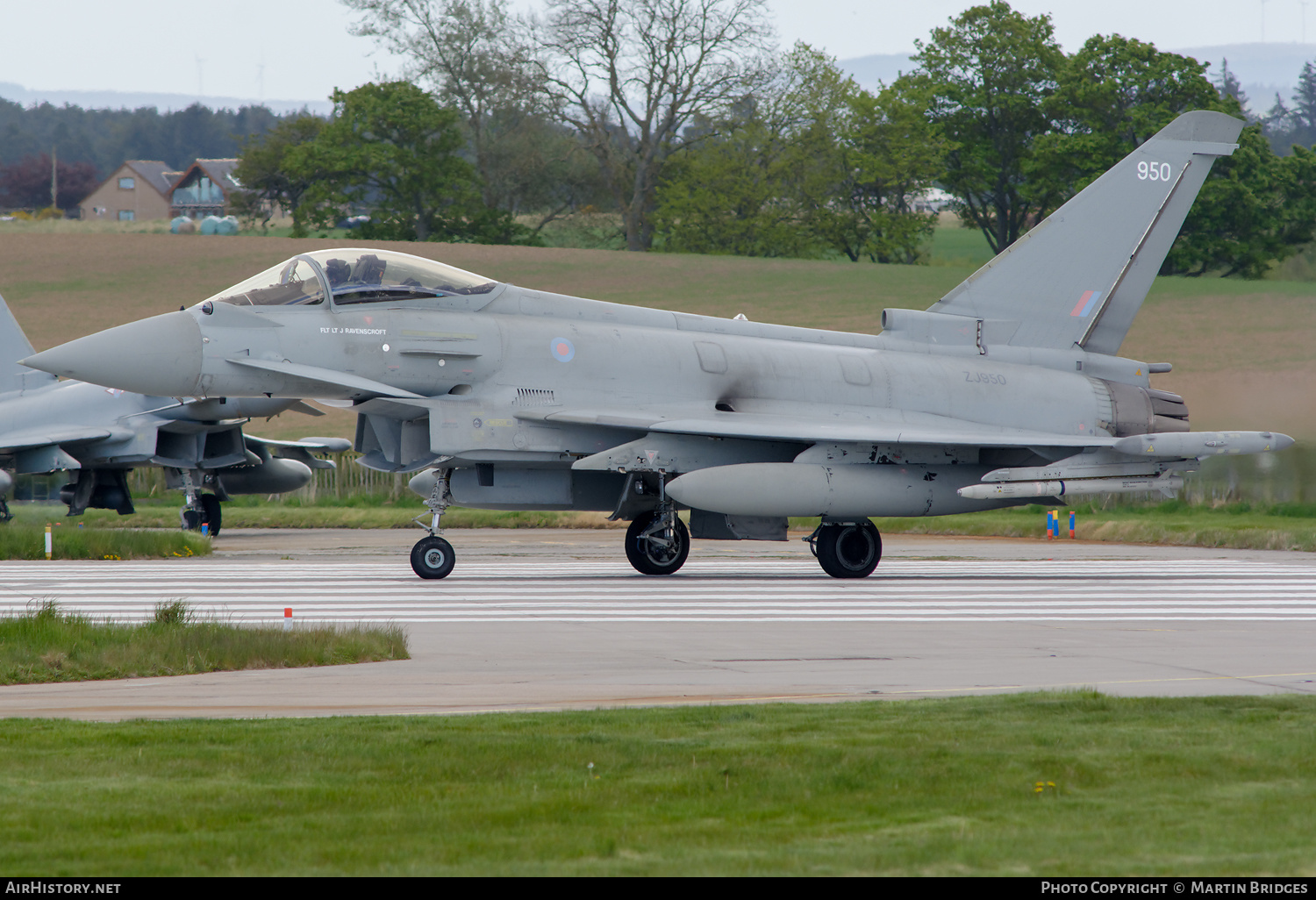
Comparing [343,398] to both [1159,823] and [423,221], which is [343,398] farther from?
[423,221]

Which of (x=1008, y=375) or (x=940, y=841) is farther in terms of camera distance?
(x=1008, y=375)

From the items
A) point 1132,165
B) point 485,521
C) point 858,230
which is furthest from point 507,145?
point 1132,165

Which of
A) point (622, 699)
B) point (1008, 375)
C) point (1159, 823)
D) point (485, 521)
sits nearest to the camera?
point (1159, 823)

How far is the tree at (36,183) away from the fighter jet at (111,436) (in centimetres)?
8714

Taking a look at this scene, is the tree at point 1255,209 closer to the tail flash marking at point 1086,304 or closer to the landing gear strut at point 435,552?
the tail flash marking at point 1086,304

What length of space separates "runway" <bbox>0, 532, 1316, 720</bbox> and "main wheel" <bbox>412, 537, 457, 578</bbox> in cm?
20

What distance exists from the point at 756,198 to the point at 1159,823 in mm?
66737

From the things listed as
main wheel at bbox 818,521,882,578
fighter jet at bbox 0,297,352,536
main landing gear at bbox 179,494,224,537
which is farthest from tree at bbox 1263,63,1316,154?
main wheel at bbox 818,521,882,578

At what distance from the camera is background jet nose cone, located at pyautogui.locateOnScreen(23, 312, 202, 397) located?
14.5 m

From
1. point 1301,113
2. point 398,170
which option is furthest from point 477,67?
point 1301,113

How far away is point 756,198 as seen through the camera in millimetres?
69688

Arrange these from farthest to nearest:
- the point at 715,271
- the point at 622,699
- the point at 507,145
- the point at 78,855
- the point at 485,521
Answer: the point at 507,145
the point at 715,271
the point at 485,521
the point at 622,699
the point at 78,855

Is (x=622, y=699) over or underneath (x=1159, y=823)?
underneath

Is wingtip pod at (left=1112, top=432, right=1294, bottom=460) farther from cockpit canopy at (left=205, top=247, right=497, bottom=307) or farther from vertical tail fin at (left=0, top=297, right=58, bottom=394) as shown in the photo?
vertical tail fin at (left=0, top=297, right=58, bottom=394)
